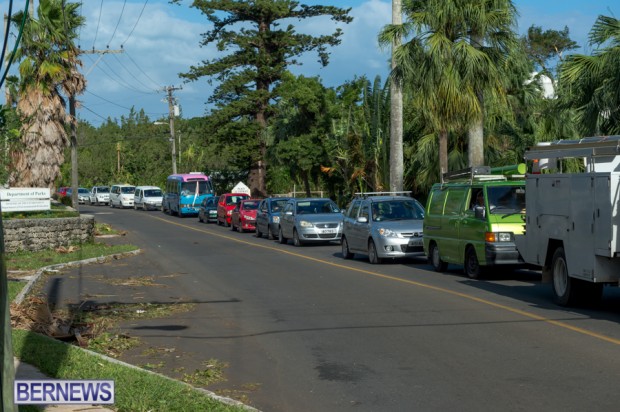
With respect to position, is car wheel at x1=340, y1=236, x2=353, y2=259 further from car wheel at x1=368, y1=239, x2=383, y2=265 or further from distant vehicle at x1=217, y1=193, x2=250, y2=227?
distant vehicle at x1=217, y1=193, x2=250, y2=227

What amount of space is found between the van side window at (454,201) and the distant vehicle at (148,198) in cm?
5321

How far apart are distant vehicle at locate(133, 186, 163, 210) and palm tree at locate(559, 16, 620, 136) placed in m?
52.2

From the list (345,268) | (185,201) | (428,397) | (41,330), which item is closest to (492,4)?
(345,268)

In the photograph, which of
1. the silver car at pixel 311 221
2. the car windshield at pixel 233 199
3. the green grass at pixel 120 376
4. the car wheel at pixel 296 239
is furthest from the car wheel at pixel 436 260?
the car windshield at pixel 233 199

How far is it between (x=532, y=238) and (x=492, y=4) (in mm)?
13786

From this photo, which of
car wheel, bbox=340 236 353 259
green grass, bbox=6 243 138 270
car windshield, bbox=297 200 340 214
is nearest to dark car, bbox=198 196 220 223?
car windshield, bbox=297 200 340 214

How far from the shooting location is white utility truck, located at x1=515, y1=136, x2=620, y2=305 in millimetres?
12914

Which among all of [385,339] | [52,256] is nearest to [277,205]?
[52,256]

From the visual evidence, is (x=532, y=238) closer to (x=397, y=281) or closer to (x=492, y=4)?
(x=397, y=281)

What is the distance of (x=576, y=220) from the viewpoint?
45.2 feet

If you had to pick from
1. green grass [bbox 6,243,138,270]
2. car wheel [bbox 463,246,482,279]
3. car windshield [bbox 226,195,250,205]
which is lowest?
green grass [bbox 6,243,138,270]

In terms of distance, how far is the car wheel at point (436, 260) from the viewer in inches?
826

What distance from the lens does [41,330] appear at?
1268 centimetres

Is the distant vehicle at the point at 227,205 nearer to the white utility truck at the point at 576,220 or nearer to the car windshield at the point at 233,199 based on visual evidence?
the car windshield at the point at 233,199
